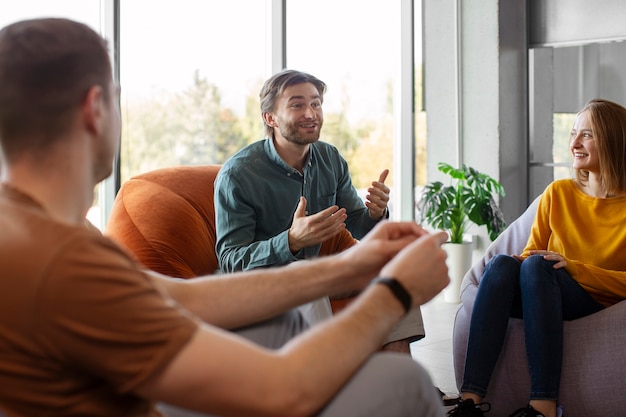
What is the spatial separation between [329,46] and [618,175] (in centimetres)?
319

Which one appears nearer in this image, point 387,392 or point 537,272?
point 387,392

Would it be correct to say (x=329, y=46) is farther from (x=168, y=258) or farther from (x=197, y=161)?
(x=168, y=258)

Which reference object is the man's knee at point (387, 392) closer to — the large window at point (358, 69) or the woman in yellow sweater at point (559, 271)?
the woman in yellow sweater at point (559, 271)

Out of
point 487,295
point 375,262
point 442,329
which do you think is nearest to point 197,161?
point 442,329

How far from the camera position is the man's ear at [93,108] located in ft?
3.94

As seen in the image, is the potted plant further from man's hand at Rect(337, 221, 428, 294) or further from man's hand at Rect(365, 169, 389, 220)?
man's hand at Rect(337, 221, 428, 294)

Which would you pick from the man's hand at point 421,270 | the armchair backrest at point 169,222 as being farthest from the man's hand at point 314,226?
Answer: the man's hand at point 421,270

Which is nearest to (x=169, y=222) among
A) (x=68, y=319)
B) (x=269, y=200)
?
(x=269, y=200)

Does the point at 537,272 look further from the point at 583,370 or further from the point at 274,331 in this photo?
the point at 274,331

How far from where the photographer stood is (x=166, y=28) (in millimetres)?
4770

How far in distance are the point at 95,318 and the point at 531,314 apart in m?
2.01

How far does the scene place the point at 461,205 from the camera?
564 centimetres

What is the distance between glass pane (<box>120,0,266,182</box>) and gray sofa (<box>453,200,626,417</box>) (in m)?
2.52

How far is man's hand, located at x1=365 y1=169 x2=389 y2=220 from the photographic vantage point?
3.08 meters
